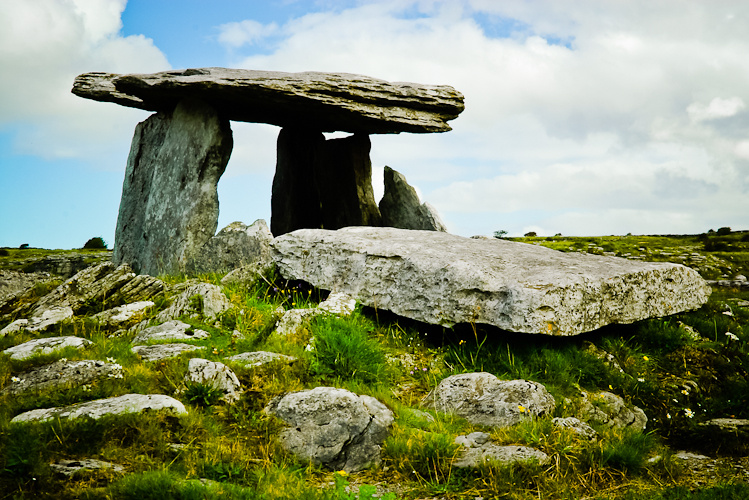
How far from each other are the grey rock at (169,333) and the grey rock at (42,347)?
718 millimetres

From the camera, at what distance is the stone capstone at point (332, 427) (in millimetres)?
5895

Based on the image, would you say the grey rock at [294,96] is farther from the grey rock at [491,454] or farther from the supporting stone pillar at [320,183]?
the grey rock at [491,454]

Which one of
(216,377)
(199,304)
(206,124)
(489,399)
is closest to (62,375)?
(216,377)

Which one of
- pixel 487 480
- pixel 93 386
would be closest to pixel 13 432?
pixel 93 386

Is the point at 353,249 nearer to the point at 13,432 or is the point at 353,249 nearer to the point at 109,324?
the point at 109,324

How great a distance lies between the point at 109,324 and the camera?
992cm

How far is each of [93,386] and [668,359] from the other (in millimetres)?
7739

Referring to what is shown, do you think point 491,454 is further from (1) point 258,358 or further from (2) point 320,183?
(2) point 320,183

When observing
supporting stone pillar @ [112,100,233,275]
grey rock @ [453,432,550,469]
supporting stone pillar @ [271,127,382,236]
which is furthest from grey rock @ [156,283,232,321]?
supporting stone pillar @ [271,127,382,236]

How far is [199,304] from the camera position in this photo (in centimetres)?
989

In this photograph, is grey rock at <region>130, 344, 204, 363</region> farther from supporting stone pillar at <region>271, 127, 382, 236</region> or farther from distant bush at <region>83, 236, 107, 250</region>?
distant bush at <region>83, 236, 107, 250</region>

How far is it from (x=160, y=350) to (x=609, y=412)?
18.1ft

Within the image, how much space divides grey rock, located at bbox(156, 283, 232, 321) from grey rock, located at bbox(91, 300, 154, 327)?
0.42 meters

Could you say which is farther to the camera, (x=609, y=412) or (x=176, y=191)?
(x=176, y=191)
